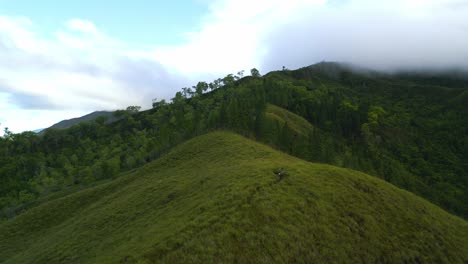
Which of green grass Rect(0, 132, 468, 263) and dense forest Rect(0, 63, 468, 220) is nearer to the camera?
green grass Rect(0, 132, 468, 263)

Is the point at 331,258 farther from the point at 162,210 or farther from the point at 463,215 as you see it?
the point at 463,215

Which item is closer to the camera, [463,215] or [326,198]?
[326,198]

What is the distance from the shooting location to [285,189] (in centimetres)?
2886

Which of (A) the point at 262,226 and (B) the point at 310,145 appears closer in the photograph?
(A) the point at 262,226

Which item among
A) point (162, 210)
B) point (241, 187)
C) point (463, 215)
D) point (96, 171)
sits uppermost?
point (241, 187)

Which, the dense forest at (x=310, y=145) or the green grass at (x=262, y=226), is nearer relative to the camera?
the green grass at (x=262, y=226)

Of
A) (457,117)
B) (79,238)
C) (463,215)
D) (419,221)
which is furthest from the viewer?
(457,117)

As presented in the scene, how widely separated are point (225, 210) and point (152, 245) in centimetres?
743

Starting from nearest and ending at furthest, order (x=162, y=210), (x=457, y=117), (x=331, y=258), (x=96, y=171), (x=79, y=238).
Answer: (x=331, y=258) < (x=162, y=210) < (x=79, y=238) < (x=96, y=171) < (x=457, y=117)

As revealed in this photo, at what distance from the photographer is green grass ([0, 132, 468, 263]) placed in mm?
20562

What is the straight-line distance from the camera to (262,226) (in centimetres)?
2231

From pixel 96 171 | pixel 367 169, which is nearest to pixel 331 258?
pixel 367 169

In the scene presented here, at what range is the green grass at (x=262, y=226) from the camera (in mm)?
20562

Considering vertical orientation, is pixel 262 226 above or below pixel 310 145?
above
